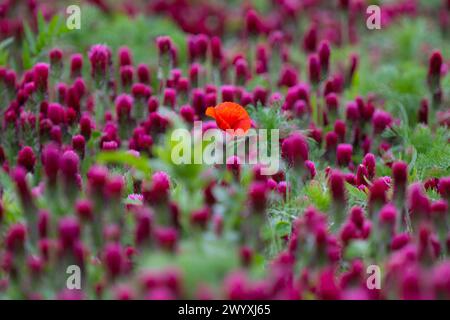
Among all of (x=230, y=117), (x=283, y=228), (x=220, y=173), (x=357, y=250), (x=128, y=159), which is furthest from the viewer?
(x=230, y=117)

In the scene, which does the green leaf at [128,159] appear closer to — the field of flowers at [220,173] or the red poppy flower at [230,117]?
the field of flowers at [220,173]

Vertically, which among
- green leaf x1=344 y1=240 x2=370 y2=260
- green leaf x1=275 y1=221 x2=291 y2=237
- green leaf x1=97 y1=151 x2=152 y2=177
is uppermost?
green leaf x1=97 y1=151 x2=152 y2=177

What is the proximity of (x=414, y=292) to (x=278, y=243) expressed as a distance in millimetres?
622

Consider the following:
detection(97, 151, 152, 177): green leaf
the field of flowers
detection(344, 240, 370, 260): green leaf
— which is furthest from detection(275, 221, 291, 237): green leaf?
detection(97, 151, 152, 177): green leaf

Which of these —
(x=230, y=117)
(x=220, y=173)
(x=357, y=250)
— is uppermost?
(x=230, y=117)

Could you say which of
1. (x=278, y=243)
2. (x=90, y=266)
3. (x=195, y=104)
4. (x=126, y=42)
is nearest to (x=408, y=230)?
(x=278, y=243)

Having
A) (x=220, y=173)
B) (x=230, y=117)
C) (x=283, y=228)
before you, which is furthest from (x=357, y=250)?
(x=230, y=117)

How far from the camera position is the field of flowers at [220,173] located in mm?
2217

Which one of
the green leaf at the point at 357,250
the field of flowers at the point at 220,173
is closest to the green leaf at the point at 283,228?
the field of flowers at the point at 220,173

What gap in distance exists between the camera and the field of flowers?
2.22m

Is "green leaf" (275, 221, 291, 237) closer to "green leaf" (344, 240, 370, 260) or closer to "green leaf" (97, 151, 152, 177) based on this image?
"green leaf" (344, 240, 370, 260)

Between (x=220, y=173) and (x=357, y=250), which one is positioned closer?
(x=357, y=250)

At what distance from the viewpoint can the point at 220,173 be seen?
2838 mm

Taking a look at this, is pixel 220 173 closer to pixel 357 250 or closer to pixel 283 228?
pixel 283 228
